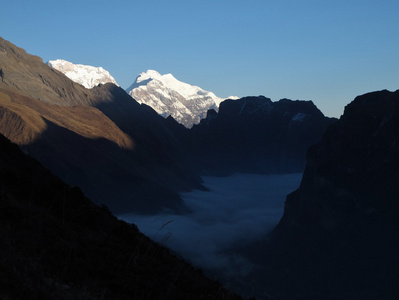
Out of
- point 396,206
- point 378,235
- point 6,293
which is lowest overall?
point 6,293

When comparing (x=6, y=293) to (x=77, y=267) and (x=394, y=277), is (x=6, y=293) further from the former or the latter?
(x=394, y=277)

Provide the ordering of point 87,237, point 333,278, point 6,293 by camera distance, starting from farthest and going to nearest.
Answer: point 333,278 → point 87,237 → point 6,293

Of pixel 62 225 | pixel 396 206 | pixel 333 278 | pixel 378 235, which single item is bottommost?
pixel 62 225

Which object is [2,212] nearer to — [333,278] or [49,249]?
[49,249]

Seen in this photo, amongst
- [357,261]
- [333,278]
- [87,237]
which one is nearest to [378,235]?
[357,261]

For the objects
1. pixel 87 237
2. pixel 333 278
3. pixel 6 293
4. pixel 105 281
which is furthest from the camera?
pixel 333 278

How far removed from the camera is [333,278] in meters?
186

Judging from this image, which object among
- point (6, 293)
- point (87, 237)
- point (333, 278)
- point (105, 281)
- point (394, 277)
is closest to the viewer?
point (6, 293)

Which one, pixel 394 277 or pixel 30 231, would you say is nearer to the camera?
pixel 30 231

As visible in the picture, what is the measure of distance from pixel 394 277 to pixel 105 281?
173896 millimetres

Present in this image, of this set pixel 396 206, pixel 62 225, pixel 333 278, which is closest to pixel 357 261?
pixel 333 278

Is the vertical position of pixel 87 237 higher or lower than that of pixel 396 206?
lower

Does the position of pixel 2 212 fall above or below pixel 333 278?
below

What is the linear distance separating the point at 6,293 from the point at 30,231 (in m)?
5.06
